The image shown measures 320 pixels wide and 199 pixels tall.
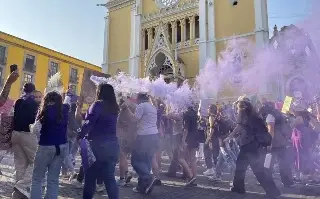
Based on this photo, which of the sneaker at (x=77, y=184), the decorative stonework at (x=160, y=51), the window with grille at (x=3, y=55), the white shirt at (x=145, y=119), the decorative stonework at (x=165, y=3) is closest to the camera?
the white shirt at (x=145, y=119)

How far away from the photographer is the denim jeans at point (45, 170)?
3650 millimetres

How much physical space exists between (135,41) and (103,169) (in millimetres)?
23206

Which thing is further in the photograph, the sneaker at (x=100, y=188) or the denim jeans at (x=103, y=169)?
the sneaker at (x=100, y=188)

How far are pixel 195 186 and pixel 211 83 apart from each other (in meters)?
14.4

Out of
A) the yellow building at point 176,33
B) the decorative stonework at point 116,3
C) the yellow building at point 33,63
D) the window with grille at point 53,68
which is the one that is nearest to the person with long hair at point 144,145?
the yellow building at point 176,33

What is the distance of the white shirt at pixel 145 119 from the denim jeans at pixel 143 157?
0.33 ft

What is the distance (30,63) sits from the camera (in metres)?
34.2

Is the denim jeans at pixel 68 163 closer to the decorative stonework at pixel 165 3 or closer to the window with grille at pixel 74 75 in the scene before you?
the decorative stonework at pixel 165 3

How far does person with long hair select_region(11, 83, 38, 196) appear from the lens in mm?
4336

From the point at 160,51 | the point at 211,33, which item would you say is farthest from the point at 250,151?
the point at 160,51

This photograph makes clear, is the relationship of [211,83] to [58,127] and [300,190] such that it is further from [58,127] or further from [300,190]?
[58,127]

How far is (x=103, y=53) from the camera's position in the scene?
2827cm

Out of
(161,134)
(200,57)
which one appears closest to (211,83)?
(200,57)

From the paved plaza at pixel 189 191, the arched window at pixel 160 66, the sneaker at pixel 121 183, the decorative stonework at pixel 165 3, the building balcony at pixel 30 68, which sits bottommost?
the paved plaza at pixel 189 191
